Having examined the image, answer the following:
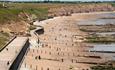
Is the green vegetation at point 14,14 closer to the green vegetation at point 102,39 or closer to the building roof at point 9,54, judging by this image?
the green vegetation at point 102,39

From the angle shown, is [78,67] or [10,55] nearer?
[10,55]

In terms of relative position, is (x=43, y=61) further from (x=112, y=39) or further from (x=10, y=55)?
(x=112, y=39)

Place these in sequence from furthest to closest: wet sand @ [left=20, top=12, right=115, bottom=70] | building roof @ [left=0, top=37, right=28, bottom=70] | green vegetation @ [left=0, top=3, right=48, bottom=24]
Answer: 1. green vegetation @ [left=0, top=3, right=48, bottom=24]
2. wet sand @ [left=20, top=12, right=115, bottom=70]
3. building roof @ [left=0, top=37, right=28, bottom=70]

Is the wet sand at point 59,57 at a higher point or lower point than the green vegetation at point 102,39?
higher

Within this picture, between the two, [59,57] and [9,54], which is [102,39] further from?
[9,54]

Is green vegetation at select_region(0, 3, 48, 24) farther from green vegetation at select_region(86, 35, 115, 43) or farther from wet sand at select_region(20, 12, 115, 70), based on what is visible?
green vegetation at select_region(86, 35, 115, 43)

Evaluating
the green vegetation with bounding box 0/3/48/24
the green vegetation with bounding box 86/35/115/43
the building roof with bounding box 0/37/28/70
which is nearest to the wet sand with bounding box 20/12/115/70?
the building roof with bounding box 0/37/28/70

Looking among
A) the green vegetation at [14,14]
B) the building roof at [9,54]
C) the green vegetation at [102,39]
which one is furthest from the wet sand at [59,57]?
the green vegetation at [14,14]

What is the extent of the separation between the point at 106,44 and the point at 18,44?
23902mm

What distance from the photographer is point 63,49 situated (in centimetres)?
6525

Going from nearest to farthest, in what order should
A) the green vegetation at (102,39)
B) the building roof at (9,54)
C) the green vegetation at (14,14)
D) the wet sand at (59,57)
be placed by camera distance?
1. the building roof at (9,54)
2. the wet sand at (59,57)
3. the green vegetation at (102,39)
4. the green vegetation at (14,14)

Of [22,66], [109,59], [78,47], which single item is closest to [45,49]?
[78,47]

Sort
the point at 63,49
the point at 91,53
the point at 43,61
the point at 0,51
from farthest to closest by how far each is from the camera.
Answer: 1. the point at 63,49
2. the point at 91,53
3. the point at 43,61
4. the point at 0,51

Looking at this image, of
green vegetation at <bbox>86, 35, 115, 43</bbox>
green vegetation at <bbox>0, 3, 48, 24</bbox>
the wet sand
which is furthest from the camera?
green vegetation at <bbox>0, 3, 48, 24</bbox>
